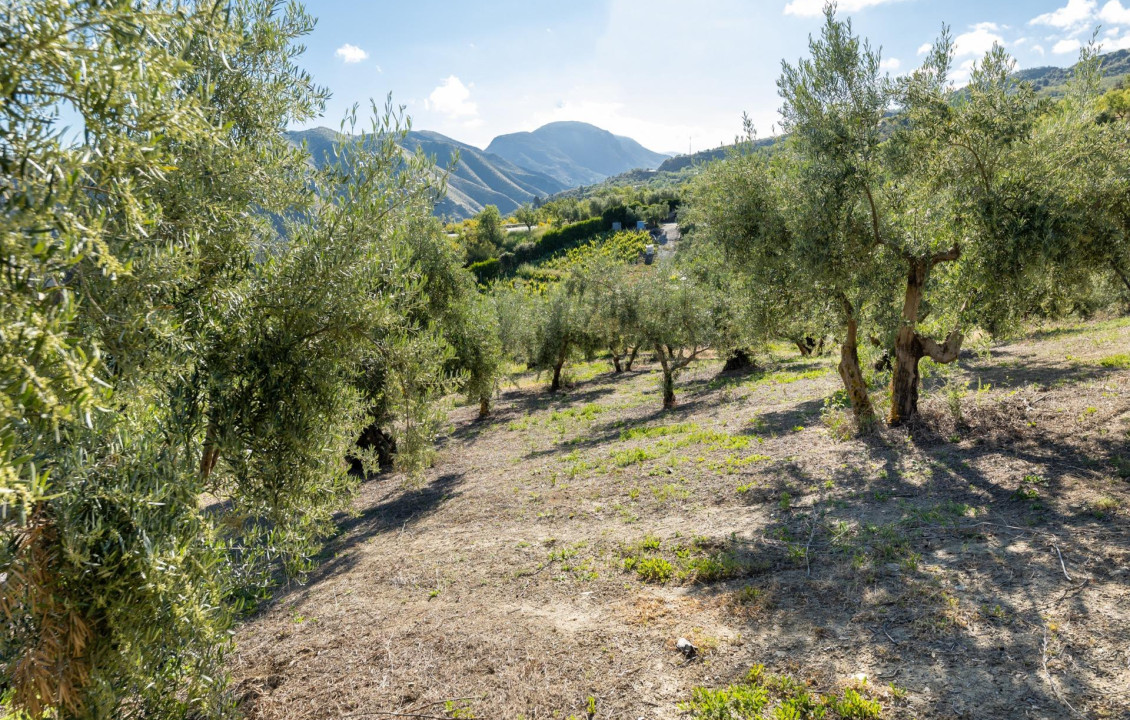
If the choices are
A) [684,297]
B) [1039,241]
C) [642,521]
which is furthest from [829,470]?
[684,297]

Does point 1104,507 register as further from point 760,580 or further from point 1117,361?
point 1117,361

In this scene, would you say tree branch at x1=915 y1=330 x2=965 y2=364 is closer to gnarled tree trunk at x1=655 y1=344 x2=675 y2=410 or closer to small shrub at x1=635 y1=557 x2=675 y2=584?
small shrub at x1=635 y1=557 x2=675 y2=584

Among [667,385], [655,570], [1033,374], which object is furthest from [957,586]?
[667,385]

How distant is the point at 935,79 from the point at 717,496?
10.0 m

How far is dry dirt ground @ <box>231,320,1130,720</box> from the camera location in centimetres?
627

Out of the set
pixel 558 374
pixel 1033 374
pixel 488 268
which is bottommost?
pixel 1033 374

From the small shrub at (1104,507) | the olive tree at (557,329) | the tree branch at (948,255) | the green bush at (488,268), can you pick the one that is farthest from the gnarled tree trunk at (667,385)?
the green bush at (488,268)

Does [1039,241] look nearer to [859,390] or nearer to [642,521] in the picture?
[859,390]

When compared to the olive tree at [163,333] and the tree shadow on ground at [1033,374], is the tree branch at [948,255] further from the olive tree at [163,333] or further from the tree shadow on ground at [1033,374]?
the olive tree at [163,333]

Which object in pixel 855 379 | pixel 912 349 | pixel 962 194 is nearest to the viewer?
pixel 962 194

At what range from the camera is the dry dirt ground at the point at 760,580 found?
20.6 feet

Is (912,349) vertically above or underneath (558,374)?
above

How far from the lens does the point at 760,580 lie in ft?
28.2

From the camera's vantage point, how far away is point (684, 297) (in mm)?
24562
